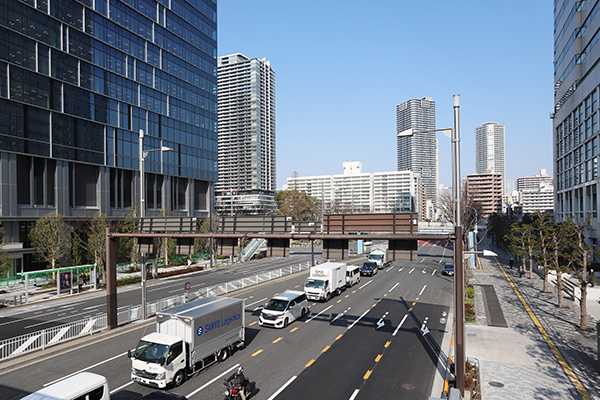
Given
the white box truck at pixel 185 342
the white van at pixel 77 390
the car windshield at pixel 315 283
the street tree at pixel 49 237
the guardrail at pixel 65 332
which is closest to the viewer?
the white van at pixel 77 390

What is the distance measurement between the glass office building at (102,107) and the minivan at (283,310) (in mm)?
36255

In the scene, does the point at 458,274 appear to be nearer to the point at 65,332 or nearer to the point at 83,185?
the point at 65,332

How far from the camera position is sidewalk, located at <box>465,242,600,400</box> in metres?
15.5

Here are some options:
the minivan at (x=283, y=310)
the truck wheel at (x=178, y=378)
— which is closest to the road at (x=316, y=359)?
the truck wheel at (x=178, y=378)

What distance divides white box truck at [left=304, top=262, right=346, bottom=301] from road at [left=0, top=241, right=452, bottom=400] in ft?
3.87

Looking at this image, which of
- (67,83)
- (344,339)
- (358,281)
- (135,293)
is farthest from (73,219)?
(344,339)

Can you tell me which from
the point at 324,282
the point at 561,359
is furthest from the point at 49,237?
the point at 561,359

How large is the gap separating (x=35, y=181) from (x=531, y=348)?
55100mm

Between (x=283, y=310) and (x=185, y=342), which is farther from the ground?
(x=185, y=342)

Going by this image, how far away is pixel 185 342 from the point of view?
1609 centimetres

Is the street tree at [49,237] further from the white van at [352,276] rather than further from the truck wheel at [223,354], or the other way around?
the truck wheel at [223,354]

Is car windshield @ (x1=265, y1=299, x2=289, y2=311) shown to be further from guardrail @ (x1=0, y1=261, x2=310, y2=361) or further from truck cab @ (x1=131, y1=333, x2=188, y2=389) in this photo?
truck cab @ (x1=131, y1=333, x2=188, y2=389)

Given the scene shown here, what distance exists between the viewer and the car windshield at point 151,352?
15.2 metres

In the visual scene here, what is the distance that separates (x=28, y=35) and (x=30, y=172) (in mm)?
16955
